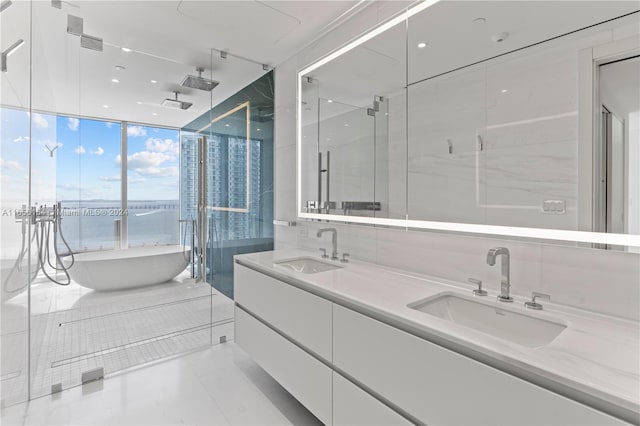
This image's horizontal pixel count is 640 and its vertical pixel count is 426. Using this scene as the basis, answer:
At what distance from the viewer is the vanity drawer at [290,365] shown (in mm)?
1557

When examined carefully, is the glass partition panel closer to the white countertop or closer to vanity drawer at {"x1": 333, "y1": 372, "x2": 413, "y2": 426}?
the white countertop

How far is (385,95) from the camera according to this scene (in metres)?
2.02

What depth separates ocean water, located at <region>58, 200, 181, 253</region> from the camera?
2.45 meters

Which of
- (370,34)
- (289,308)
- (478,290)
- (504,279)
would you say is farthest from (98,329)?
(370,34)

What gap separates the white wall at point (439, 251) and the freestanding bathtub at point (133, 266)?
68.0 inches

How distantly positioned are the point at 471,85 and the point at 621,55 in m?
0.54

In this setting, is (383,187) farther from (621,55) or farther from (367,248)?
(621,55)

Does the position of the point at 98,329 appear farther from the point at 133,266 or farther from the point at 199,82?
the point at 199,82

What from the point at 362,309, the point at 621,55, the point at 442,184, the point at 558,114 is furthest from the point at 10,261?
the point at 621,55

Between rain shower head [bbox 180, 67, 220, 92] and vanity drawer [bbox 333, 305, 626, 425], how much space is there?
8.63 feet

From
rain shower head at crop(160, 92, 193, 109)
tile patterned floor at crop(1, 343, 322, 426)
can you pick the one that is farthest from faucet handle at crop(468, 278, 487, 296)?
rain shower head at crop(160, 92, 193, 109)

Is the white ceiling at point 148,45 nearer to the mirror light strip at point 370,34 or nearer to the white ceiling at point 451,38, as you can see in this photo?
the mirror light strip at point 370,34

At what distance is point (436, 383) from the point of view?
41.8 inches

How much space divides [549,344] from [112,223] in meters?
4.13
